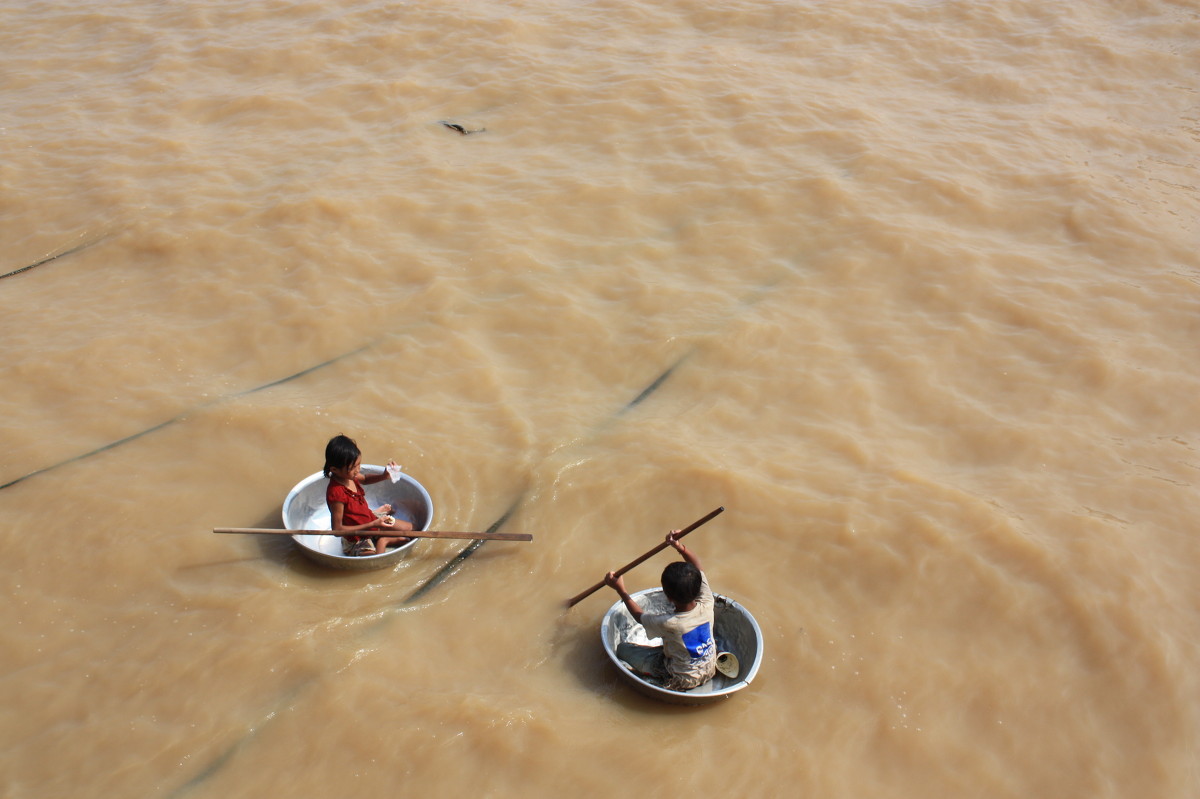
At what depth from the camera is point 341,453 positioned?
14.4 ft

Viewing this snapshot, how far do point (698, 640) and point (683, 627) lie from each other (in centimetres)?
9

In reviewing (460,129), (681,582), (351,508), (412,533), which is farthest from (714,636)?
(460,129)

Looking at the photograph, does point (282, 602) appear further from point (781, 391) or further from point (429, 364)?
point (781, 391)

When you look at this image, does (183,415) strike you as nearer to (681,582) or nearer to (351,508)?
(351,508)

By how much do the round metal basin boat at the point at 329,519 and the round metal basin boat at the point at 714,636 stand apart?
1.03 meters

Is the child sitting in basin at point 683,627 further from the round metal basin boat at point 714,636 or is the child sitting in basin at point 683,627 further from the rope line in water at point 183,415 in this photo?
the rope line in water at point 183,415

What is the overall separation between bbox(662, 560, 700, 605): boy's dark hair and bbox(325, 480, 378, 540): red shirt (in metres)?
1.52

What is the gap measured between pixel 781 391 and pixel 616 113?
376 centimetres

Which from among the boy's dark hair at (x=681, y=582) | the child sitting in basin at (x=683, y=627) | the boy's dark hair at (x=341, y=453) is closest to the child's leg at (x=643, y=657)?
the child sitting in basin at (x=683, y=627)

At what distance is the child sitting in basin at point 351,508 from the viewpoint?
4.41m

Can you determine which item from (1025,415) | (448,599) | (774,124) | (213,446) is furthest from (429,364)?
(774,124)

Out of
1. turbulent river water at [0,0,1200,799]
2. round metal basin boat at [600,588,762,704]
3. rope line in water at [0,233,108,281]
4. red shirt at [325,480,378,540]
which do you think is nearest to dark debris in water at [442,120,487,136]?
turbulent river water at [0,0,1200,799]

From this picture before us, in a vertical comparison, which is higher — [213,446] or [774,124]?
[774,124]

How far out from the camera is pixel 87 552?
178 inches
